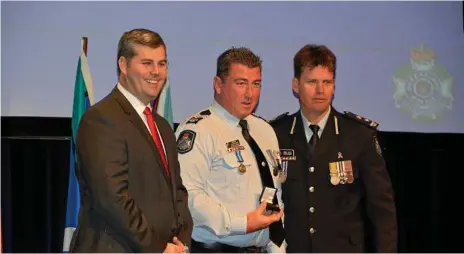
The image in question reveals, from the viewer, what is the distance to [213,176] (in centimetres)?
291

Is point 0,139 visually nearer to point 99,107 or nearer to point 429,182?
point 99,107

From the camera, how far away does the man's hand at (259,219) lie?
9.27 ft

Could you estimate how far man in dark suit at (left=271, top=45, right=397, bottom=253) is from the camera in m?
3.18

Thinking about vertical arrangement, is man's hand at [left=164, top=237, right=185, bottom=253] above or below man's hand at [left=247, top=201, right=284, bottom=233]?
below

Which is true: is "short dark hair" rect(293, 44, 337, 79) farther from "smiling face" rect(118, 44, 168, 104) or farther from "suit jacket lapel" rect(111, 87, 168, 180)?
"suit jacket lapel" rect(111, 87, 168, 180)

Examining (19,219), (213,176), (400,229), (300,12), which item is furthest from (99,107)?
(400,229)

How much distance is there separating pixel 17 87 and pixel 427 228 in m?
3.03

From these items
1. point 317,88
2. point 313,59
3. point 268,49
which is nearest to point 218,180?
point 317,88

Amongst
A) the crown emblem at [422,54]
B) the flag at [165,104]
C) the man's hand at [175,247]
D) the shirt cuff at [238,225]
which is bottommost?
the man's hand at [175,247]

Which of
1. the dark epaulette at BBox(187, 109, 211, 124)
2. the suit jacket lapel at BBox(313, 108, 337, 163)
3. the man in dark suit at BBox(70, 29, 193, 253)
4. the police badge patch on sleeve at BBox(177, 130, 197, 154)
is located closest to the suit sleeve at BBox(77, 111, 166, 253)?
the man in dark suit at BBox(70, 29, 193, 253)

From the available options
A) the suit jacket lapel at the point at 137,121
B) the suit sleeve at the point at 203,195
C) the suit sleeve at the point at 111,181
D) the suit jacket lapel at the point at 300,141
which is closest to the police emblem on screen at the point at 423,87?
the suit jacket lapel at the point at 300,141

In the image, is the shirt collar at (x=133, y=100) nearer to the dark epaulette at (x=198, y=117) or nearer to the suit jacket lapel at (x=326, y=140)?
the dark epaulette at (x=198, y=117)

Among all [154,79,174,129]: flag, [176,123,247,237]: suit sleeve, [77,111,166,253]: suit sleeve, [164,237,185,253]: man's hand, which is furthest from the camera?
[154,79,174,129]: flag

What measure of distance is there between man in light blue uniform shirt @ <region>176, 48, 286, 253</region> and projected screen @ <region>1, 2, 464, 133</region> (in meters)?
0.90
